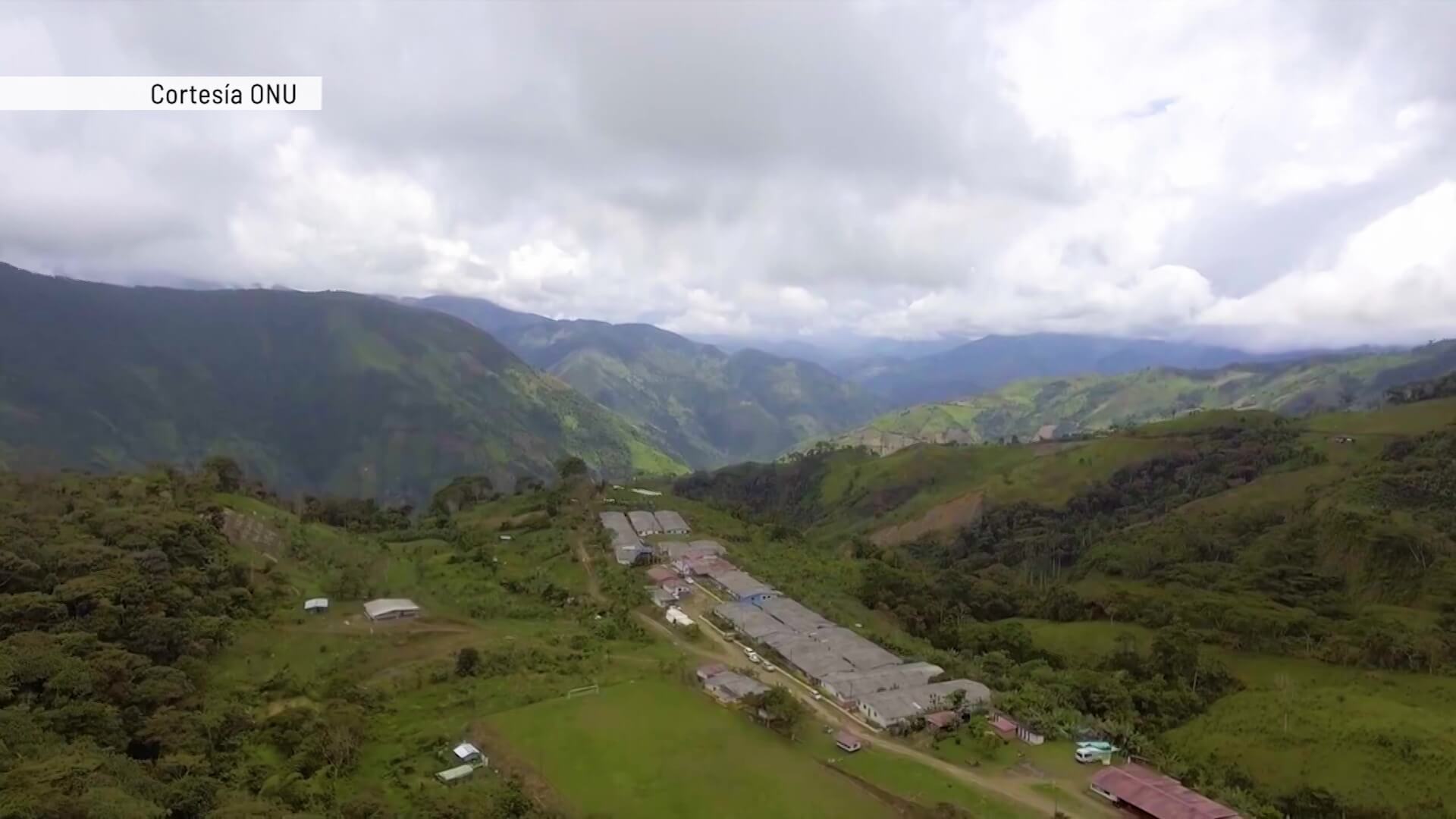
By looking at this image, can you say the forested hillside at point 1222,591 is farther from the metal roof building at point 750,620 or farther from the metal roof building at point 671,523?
the metal roof building at point 671,523

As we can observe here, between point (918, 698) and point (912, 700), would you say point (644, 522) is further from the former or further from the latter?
point (912, 700)

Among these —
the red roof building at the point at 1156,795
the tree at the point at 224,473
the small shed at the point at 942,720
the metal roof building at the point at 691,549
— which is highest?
the tree at the point at 224,473

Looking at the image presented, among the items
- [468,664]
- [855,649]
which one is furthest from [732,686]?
[468,664]

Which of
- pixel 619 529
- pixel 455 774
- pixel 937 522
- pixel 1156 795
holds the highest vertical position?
pixel 619 529

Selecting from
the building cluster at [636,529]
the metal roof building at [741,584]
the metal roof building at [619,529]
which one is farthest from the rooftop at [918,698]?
the metal roof building at [619,529]

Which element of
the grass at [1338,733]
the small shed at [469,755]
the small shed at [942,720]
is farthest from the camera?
the grass at [1338,733]
